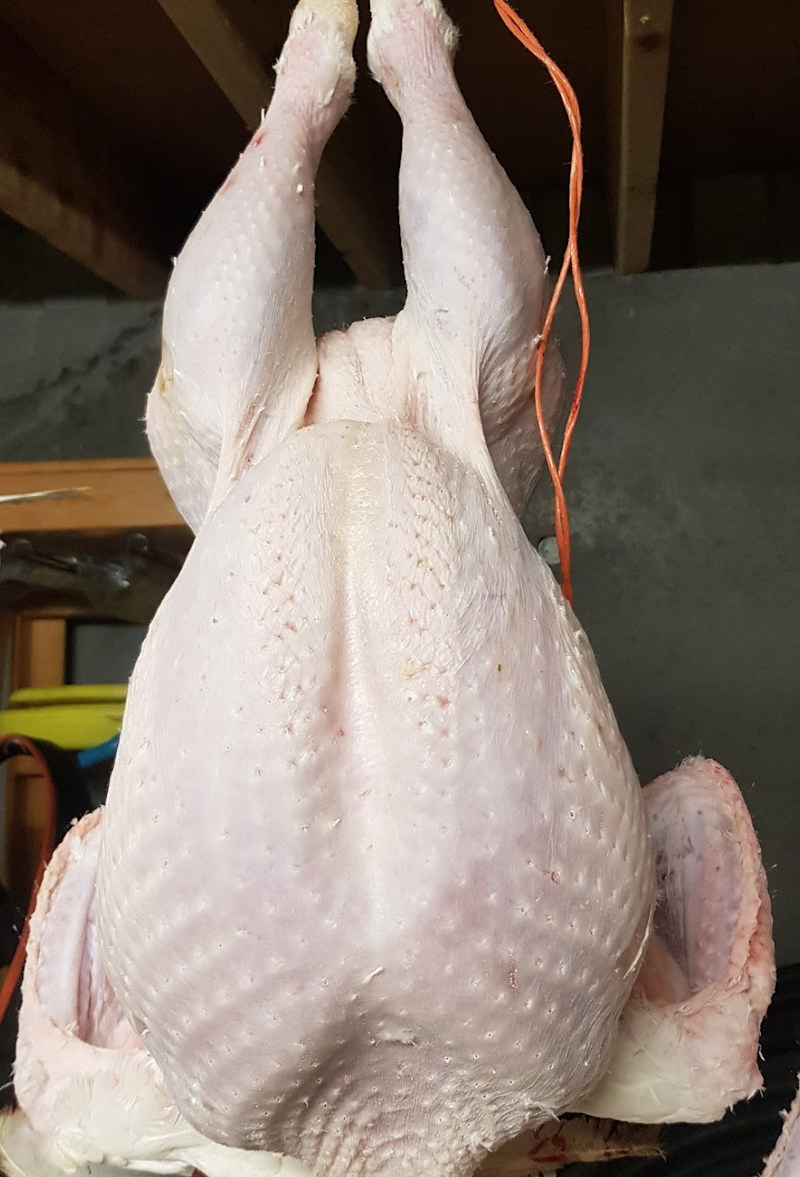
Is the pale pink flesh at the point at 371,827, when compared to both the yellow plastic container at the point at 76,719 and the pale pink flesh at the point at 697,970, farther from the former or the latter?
the yellow plastic container at the point at 76,719

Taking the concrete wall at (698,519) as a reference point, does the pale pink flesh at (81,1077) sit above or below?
below

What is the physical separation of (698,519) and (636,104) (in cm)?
72

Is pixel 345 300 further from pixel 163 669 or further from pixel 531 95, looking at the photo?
pixel 163 669

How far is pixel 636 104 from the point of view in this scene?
1.03 metres

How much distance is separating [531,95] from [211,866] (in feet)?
4.00

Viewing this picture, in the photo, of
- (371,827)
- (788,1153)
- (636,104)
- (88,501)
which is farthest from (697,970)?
(636,104)

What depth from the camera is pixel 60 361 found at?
70.2 inches

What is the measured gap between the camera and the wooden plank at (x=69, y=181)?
1.15 metres

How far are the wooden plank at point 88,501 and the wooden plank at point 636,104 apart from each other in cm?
63

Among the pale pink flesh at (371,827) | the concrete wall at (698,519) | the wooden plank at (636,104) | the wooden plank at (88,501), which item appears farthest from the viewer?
the concrete wall at (698,519)

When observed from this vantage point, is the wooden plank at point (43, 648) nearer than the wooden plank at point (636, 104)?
No

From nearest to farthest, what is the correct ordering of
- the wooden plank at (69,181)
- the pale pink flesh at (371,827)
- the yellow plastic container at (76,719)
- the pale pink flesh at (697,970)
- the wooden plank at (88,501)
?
the pale pink flesh at (371,827)
the pale pink flesh at (697,970)
the wooden plank at (88,501)
the wooden plank at (69,181)
the yellow plastic container at (76,719)

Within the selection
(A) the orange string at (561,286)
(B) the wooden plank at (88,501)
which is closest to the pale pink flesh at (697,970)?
(A) the orange string at (561,286)

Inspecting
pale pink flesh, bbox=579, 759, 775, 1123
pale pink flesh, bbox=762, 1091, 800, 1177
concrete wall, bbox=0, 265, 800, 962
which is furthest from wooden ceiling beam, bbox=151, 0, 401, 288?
pale pink flesh, bbox=762, 1091, 800, 1177
